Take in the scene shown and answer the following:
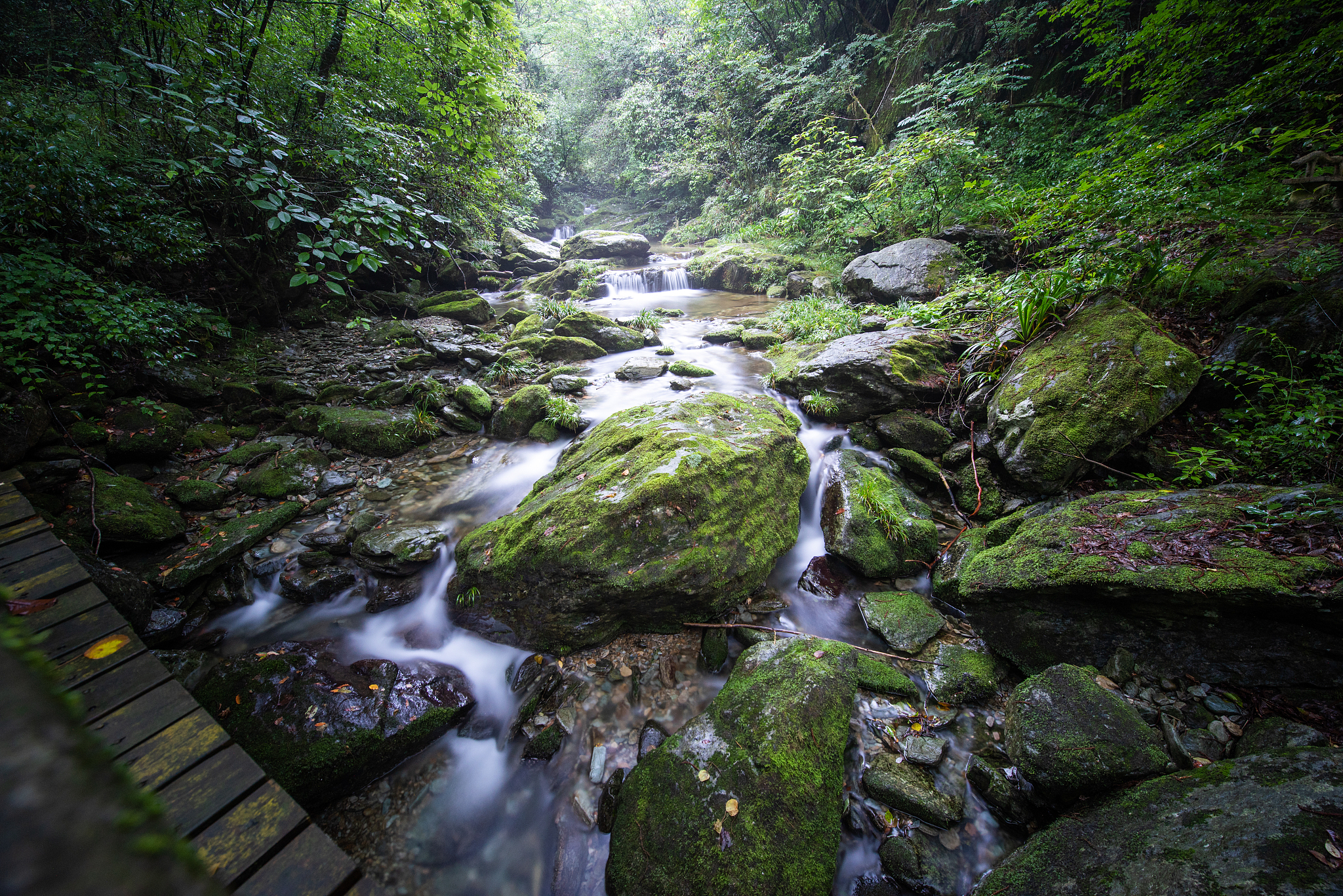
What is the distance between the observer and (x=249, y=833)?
1994 millimetres

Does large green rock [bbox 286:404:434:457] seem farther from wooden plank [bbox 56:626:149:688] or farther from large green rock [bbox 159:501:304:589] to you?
wooden plank [bbox 56:626:149:688]

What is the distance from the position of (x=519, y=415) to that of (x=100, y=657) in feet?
15.8

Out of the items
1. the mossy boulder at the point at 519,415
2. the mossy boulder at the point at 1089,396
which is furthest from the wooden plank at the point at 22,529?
the mossy boulder at the point at 1089,396

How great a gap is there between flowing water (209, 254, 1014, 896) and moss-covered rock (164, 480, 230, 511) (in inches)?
44.5


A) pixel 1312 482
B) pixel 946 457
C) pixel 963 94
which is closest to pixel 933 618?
pixel 946 457

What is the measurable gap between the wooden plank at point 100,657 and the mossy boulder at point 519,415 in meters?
4.54

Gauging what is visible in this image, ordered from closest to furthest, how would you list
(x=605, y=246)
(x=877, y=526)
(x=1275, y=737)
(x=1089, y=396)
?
(x=1275, y=737)
(x=1089, y=396)
(x=877, y=526)
(x=605, y=246)

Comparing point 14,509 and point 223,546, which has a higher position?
point 14,509

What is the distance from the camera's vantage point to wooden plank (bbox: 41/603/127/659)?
257cm

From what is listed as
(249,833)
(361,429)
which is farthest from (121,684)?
(361,429)

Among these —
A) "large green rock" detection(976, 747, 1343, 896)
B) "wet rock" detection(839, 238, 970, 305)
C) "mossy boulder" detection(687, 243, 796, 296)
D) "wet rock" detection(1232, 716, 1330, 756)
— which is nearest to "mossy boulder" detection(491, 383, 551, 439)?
"large green rock" detection(976, 747, 1343, 896)

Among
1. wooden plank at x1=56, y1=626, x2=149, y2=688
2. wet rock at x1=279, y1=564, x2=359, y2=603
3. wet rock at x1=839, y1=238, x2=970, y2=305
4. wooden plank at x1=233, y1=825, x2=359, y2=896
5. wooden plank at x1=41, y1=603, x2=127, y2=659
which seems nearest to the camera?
wooden plank at x1=233, y1=825, x2=359, y2=896

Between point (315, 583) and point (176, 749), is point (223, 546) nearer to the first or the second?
point (315, 583)

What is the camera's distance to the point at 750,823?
8.57ft
